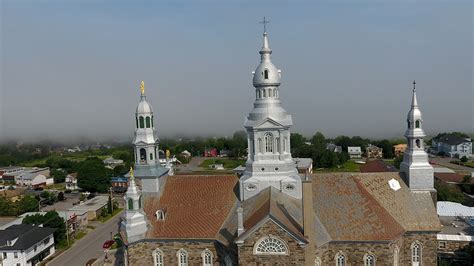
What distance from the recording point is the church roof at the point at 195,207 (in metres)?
29.1

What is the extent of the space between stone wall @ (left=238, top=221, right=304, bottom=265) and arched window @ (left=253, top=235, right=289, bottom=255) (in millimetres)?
195

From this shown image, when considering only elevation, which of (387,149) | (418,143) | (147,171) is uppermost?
(418,143)

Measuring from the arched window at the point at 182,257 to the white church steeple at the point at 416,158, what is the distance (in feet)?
59.8

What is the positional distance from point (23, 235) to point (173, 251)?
70.9 feet

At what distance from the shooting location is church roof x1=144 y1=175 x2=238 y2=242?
95.6 ft

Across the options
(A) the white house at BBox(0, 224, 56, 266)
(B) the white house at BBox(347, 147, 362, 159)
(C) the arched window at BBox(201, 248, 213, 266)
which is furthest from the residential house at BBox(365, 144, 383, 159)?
(C) the arched window at BBox(201, 248, 213, 266)

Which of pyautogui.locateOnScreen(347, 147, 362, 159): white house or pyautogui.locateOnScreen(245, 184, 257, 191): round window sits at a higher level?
pyautogui.locateOnScreen(245, 184, 257, 191): round window

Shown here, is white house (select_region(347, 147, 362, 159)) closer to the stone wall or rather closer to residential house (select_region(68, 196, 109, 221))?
residential house (select_region(68, 196, 109, 221))

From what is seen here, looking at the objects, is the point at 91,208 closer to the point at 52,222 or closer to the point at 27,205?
the point at 27,205

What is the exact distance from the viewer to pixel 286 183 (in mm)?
29344

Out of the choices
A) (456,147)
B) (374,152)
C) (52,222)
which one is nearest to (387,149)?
(374,152)

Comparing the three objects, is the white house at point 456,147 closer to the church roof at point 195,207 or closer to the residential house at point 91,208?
the residential house at point 91,208

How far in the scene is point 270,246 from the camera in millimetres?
24766

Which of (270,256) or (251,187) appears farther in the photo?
(251,187)
